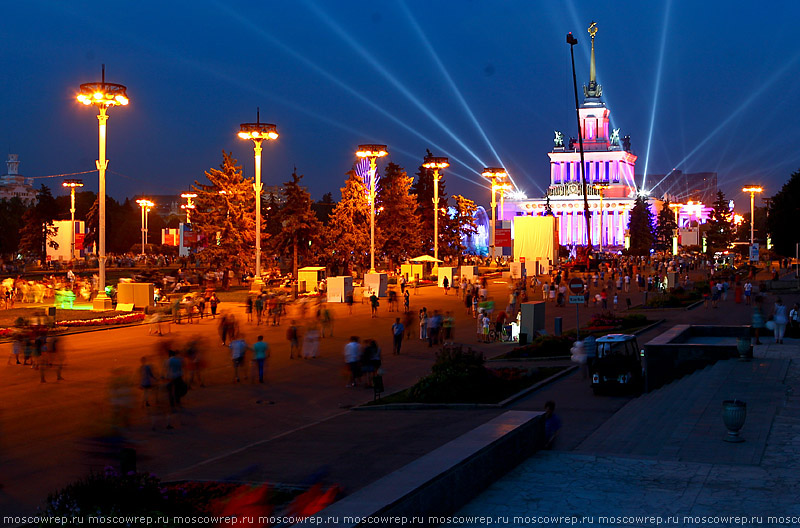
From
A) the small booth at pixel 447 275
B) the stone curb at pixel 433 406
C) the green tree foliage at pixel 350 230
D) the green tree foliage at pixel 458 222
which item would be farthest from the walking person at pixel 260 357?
the green tree foliage at pixel 458 222

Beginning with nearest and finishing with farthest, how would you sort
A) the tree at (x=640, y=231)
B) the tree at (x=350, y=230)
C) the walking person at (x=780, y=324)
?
the walking person at (x=780, y=324)
the tree at (x=350, y=230)
the tree at (x=640, y=231)

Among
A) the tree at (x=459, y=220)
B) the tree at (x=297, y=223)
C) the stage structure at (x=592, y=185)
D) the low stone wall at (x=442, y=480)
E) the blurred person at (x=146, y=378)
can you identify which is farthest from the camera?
the stage structure at (x=592, y=185)

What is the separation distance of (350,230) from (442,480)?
189 ft

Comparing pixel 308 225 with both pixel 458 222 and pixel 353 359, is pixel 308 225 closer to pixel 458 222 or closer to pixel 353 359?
pixel 458 222

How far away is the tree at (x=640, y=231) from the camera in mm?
118562

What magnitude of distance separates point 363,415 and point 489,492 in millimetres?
7646

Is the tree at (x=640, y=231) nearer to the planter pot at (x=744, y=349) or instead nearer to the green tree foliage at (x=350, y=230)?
the green tree foliage at (x=350, y=230)

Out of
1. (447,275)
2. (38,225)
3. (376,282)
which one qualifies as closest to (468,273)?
(447,275)

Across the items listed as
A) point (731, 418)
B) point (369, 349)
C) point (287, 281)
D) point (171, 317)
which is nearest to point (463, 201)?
point (287, 281)

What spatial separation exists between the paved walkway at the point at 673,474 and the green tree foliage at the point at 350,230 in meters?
51.1

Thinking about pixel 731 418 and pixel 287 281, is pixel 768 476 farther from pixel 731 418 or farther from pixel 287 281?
pixel 287 281

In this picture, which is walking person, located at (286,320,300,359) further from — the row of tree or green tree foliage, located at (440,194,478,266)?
green tree foliage, located at (440,194,478,266)

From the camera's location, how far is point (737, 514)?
25.3ft

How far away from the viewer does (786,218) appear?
57969 millimetres
